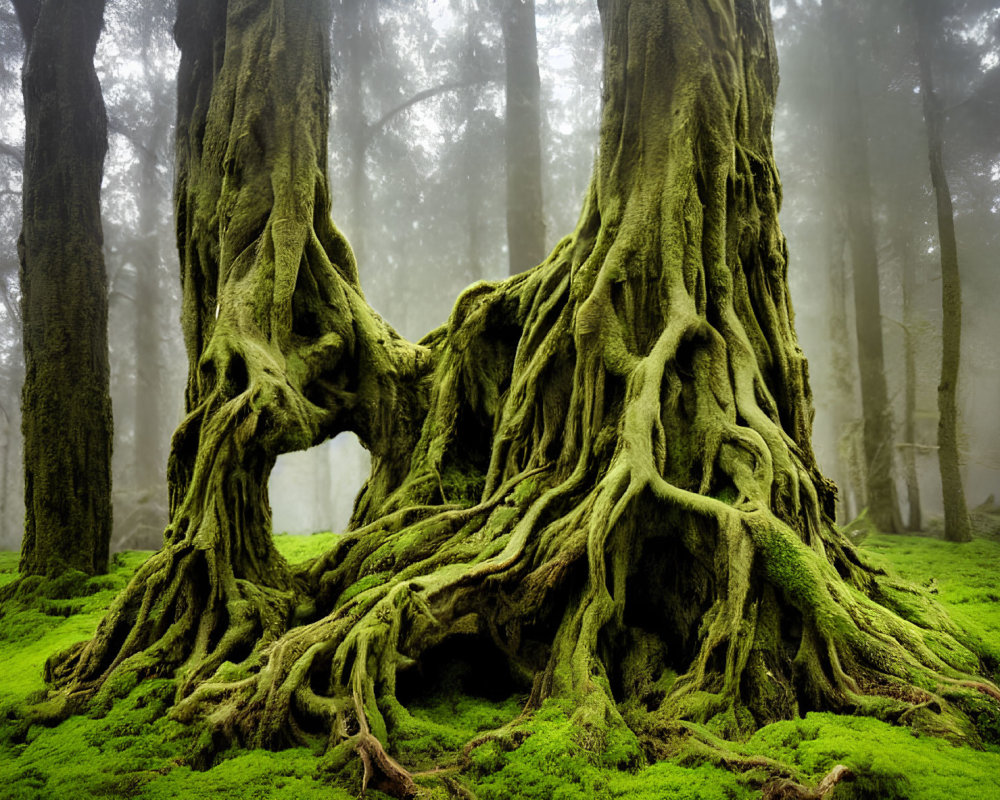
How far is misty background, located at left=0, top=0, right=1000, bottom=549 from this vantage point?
490 inches

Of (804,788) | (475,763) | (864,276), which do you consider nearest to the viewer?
(804,788)

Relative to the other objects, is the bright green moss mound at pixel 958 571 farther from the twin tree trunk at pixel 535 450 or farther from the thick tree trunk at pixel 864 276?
the twin tree trunk at pixel 535 450

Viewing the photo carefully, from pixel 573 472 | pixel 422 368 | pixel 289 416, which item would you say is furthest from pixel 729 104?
pixel 289 416

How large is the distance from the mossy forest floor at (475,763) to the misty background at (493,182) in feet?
32.5

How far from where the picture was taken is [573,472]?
13.3 feet

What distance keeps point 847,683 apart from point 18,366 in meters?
25.0

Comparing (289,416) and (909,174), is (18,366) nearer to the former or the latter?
(289,416)

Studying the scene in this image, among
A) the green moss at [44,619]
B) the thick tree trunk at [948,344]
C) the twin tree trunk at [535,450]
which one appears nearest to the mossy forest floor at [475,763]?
the twin tree trunk at [535,450]

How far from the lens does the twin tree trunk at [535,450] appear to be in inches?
112

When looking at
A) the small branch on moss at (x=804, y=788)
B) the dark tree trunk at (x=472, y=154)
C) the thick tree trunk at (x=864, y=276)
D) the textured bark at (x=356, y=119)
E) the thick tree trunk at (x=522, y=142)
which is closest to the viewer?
the small branch on moss at (x=804, y=788)

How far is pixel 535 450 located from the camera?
4.43 meters

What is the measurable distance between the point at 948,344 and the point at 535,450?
270 inches

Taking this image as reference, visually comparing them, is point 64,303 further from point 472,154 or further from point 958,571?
point 472,154

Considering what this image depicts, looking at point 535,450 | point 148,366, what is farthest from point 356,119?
point 535,450
